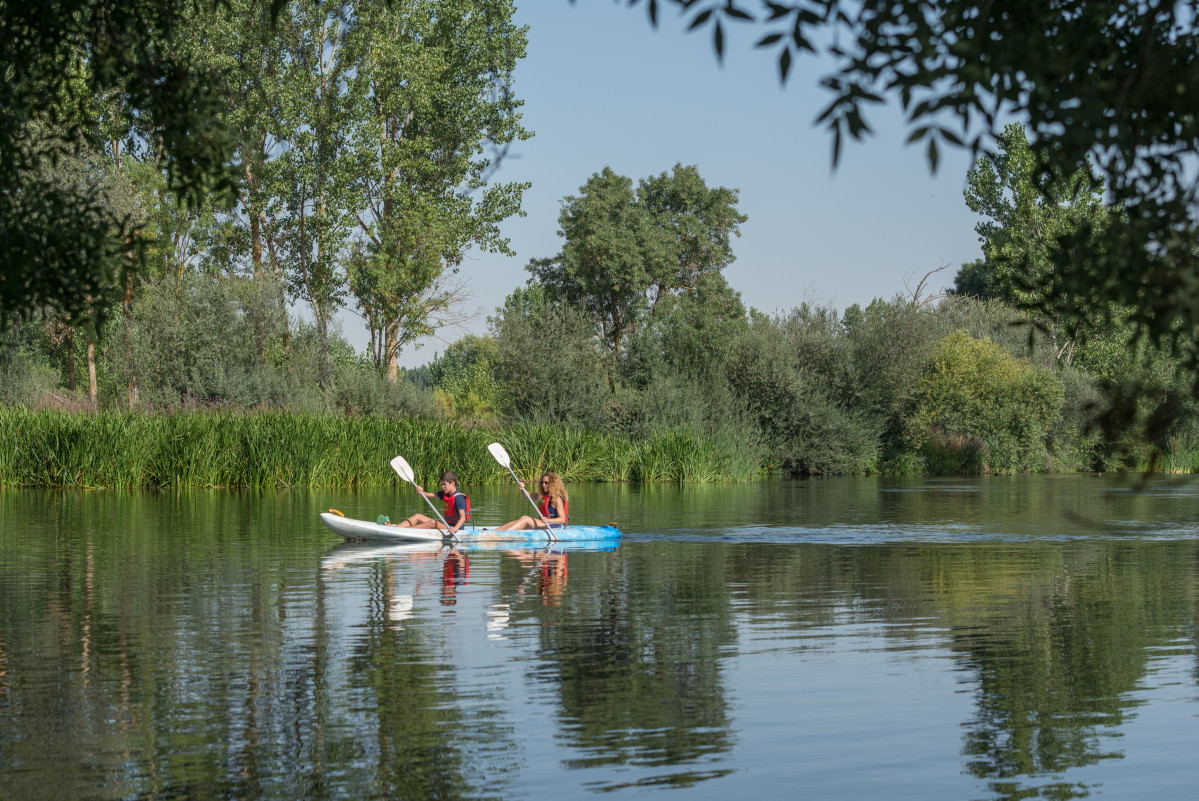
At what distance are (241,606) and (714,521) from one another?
13368 mm

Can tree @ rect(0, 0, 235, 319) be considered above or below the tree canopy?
below

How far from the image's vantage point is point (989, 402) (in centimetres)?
5116

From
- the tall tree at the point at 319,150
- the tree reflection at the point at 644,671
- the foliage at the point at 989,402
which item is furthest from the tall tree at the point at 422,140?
the tree reflection at the point at 644,671

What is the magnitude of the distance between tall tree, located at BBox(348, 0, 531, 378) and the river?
30187mm

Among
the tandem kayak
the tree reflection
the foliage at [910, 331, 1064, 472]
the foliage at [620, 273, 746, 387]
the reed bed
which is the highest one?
the foliage at [620, 273, 746, 387]

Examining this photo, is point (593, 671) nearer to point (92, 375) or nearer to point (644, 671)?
point (644, 671)

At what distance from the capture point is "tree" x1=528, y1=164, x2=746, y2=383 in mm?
59531

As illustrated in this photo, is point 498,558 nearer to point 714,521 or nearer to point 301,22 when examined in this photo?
point 714,521

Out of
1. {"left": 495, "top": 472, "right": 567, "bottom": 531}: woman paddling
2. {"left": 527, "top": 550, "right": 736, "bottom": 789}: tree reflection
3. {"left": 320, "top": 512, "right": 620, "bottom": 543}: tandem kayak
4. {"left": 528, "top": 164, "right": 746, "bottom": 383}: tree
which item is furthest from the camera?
{"left": 528, "top": 164, "right": 746, "bottom": 383}: tree

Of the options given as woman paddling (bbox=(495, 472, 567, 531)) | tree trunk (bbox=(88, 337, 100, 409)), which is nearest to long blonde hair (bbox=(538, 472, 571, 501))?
woman paddling (bbox=(495, 472, 567, 531))

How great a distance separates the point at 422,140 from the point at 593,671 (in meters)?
41.0

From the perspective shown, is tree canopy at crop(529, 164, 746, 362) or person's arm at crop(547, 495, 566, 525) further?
tree canopy at crop(529, 164, 746, 362)

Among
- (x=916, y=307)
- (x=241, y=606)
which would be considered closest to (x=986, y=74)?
(x=241, y=606)

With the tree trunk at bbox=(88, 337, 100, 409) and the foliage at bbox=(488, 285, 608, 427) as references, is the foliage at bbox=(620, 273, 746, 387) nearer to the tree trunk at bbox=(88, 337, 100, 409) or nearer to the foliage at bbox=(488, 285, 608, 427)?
the foliage at bbox=(488, 285, 608, 427)
